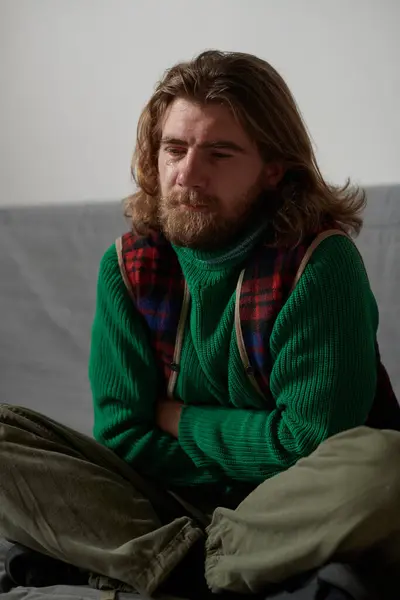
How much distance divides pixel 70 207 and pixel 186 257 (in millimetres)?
705

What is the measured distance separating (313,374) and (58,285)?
0.88 m

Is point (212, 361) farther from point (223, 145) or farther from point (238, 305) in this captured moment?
point (223, 145)

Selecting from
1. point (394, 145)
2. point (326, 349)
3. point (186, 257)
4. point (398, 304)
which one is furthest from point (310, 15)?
point (326, 349)

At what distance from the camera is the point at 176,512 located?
131 cm

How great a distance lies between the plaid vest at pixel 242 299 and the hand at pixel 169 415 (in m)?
0.02

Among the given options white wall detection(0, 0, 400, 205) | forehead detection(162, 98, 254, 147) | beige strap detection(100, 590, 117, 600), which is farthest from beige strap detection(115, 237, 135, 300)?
white wall detection(0, 0, 400, 205)

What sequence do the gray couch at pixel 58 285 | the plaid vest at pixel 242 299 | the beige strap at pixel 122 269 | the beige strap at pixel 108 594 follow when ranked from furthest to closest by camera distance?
the gray couch at pixel 58 285 < the beige strap at pixel 122 269 < the plaid vest at pixel 242 299 < the beige strap at pixel 108 594


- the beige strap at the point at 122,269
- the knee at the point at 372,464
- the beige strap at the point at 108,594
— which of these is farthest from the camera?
the beige strap at the point at 122,269

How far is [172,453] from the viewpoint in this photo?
4.19ft

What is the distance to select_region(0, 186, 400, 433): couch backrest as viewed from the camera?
1.77m

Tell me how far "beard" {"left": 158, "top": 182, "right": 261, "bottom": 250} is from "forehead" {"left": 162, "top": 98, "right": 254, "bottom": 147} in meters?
0.07

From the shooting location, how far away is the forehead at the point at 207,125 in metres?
1.19

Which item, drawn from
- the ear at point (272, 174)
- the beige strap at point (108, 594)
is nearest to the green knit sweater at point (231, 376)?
the ear at point (272, 174)

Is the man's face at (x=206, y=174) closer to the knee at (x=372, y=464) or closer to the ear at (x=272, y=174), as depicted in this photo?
the ear at (x=272, y=174)
